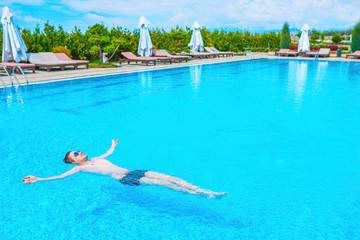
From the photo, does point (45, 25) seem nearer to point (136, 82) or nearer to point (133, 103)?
point (136, 82)

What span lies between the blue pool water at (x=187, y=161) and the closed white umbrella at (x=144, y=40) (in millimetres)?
9284

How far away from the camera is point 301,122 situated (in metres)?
8.58

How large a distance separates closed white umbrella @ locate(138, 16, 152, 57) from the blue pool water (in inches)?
366

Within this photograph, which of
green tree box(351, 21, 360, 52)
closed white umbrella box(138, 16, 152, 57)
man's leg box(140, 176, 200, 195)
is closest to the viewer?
man's leg box(140, 176, 200, 195)

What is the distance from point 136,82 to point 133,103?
4132 millimetres

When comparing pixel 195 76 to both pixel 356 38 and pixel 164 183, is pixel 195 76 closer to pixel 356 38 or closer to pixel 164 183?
pixel 164 183

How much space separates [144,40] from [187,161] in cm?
1621

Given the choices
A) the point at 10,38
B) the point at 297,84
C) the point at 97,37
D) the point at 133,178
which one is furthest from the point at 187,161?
the point at 97,37

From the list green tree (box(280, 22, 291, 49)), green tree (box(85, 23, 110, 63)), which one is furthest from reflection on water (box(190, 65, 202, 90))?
green tree (box(280, 22, 291, 49))

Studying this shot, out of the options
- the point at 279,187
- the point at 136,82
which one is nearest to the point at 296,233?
the point at 279,187

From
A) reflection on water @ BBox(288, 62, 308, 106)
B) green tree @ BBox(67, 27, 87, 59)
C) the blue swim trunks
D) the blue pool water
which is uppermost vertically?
green tree @ BBox(67, 27, 87, 59)

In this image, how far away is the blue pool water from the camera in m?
4.13

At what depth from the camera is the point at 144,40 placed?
69.2 feet

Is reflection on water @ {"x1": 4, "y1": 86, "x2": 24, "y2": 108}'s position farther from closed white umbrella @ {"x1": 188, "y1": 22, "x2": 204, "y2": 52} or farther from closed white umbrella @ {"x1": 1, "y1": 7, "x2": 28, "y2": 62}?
closed white umbrella @ {"x1": 188, "y1": 22, "x2": 204, "y2": 52}
